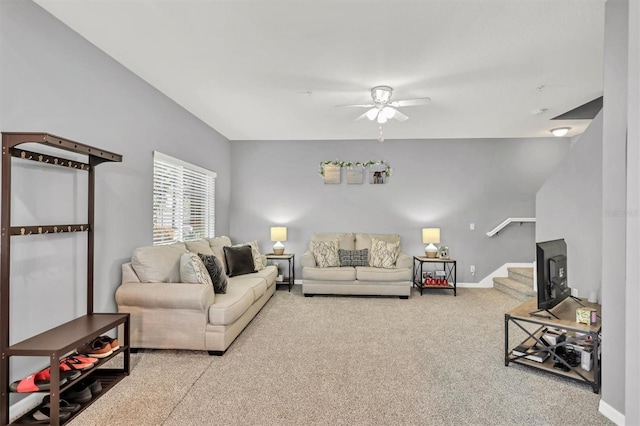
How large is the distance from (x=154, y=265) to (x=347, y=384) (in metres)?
2.10

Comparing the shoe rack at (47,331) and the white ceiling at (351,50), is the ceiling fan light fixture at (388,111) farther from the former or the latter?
the shoe rack at (47,331)

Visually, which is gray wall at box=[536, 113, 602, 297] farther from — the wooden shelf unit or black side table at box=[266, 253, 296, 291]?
black side table at box=[266, 253, 296, 291]

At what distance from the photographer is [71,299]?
2648mm

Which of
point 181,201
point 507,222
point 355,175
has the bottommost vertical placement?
point 507,222

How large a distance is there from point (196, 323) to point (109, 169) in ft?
5.32

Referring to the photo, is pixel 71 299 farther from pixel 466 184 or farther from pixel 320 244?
pixel 466 184

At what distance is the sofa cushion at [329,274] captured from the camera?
5285 mm

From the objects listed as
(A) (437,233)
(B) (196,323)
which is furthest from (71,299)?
(A) (437,233)

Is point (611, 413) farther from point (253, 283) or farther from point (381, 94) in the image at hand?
point (253, 283)

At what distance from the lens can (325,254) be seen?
557 centimetres

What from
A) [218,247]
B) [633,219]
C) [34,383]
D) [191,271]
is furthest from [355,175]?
[34,383]

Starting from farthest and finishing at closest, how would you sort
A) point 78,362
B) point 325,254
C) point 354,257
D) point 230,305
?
point 354,257 < point 325,254 < point 230,305 < point 78,362

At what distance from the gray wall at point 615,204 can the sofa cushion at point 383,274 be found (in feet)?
9.98

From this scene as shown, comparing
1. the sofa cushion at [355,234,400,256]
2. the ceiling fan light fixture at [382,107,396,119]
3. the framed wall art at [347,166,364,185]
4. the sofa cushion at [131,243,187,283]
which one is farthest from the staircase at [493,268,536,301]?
the sofa cushion at [131,243,187,283]
